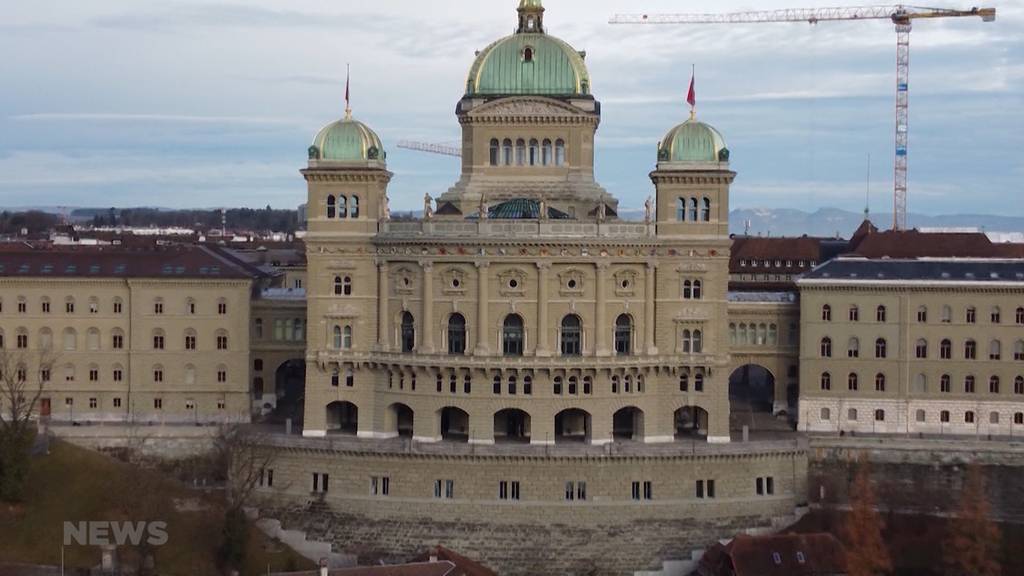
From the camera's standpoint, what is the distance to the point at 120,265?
13338cm

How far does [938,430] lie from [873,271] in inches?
528

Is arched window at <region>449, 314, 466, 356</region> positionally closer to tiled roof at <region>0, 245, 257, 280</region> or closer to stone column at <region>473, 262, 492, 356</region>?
stone column at <region>473, 262, 492, 356</region>

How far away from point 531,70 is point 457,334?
24.8m

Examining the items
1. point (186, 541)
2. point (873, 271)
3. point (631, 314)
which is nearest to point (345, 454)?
point (186, 541)

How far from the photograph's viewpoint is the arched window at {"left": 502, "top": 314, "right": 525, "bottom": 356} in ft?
400

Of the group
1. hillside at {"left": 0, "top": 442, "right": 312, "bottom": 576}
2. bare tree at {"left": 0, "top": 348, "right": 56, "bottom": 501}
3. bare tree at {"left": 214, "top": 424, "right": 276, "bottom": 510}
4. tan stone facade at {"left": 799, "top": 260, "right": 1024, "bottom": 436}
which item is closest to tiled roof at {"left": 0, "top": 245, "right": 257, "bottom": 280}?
bare tree at {"left": 0, "top": 348, "right": 56, "bottom": 501}

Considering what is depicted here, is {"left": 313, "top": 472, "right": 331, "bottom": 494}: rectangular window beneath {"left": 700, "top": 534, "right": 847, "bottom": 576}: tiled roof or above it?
above

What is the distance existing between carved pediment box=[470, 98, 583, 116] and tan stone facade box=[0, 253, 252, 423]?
23.6 metres

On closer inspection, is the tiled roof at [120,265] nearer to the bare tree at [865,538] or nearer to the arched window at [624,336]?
the arched window at [624,336]

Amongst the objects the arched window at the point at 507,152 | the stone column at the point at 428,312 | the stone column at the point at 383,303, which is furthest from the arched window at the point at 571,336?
the arched window at the point at 507,152

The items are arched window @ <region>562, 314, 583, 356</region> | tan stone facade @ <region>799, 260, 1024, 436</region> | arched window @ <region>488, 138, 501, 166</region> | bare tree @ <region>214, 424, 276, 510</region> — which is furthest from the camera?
arched window @ <region>488, 138, 501, 166</region>

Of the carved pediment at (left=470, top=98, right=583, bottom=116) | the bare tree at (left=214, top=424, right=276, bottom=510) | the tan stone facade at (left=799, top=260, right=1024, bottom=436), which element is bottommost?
the bare tree at (left=214, top=424, right=276, bottom=510)

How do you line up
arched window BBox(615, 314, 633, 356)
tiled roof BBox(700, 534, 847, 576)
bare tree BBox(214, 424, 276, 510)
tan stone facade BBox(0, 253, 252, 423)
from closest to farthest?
tiled roof BBox(700, 534, 847, 576) → bare tree BBox(214, 424, 276, 510) → arched window BBox(615, 314, 633, 356) → tan stone facade BBox(0, 253, 252, 423)

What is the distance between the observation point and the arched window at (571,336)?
122 m
